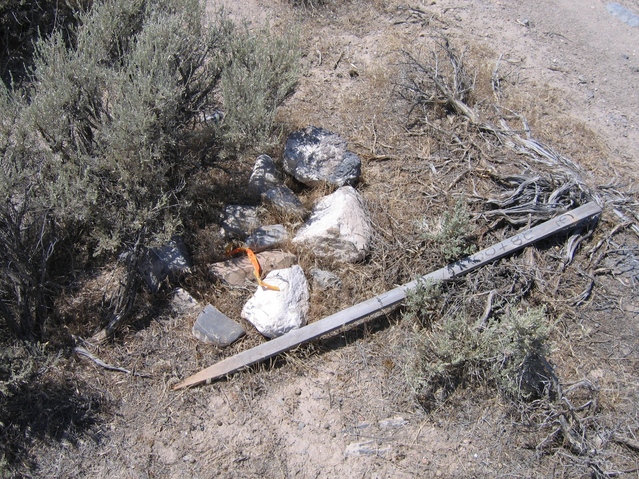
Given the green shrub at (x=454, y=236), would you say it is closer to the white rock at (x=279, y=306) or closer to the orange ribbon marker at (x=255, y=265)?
the white rock at (x=279, y=306)

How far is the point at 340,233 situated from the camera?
448 centimetres

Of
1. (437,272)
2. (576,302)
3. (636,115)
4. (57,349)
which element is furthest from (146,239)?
(636,115)

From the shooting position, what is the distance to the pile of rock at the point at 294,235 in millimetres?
4066

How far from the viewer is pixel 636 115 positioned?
593cm

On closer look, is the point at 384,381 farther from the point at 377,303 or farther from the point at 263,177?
the point at 263,177

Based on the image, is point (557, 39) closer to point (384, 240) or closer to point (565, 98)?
point (565, 98)

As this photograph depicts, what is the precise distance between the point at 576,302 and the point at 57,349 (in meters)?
3.78

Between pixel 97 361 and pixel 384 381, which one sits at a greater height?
pixel 384 381

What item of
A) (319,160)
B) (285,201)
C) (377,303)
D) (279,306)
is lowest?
(279,306)

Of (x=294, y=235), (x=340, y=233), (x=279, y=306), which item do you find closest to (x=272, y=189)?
(x=294, y=235)

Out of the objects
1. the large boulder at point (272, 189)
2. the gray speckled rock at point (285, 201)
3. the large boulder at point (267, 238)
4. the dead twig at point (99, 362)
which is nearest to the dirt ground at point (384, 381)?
the dead twig at point (99, 362)

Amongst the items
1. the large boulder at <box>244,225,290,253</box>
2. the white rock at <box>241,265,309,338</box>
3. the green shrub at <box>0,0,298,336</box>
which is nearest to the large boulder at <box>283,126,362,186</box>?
the green shrub at <box>0,0,298,336</box>

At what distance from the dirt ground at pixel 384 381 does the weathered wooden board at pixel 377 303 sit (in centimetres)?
10

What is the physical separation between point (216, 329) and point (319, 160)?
1.82m
